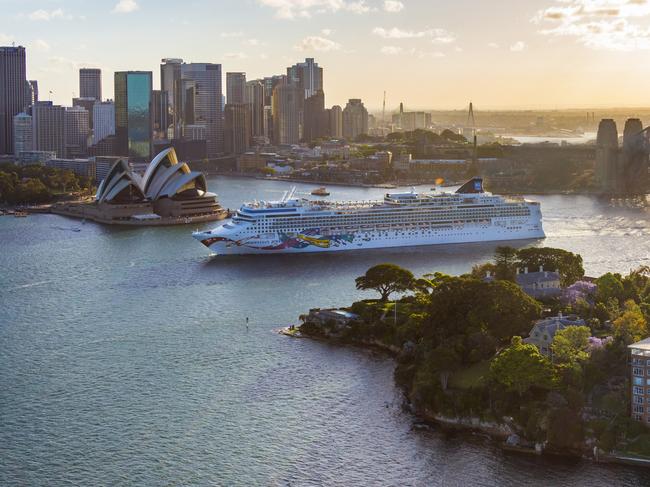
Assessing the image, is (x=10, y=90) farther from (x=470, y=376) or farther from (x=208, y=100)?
(x=470, y=376)

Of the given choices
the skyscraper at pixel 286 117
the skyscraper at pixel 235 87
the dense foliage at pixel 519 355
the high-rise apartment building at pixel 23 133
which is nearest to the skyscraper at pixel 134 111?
the high-rise apartment building at pixel 23 133

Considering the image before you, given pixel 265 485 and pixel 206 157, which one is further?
pixel 206 157

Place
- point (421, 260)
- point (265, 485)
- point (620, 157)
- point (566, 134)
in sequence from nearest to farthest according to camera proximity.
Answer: point (265, 485) < point (421, 260) < point (620, 157) < point (566, 134)

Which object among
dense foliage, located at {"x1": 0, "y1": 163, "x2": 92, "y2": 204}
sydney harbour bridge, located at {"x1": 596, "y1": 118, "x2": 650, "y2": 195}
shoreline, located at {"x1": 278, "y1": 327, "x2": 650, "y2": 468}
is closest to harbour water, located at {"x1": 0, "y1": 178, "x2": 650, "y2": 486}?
shoreline, located at {"x1": 278, "y1": 327, "x2": 650, "y2": 468}

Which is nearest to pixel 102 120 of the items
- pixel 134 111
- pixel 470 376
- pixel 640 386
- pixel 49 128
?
pixel 49 128

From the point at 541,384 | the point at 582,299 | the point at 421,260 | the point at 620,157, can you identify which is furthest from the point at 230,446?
the point at 620,157

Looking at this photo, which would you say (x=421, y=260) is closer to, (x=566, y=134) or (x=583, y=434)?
(x=583, y=434)

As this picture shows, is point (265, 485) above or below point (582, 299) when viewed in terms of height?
below
